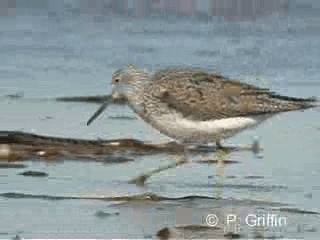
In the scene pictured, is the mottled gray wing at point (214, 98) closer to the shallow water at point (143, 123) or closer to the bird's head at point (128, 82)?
the bird's head at point (128, 82)

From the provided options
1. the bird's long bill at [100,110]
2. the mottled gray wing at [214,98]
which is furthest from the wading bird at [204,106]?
the bird's long bill at [100,110]

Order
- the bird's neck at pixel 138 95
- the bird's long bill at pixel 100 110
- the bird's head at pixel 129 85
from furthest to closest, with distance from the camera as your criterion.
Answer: the bird's long bill at pixel 100 110 → the bird's head at pixel 129 85 → the bird's neck at pixel 138 95

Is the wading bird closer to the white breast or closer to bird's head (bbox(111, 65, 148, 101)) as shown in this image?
the white breast

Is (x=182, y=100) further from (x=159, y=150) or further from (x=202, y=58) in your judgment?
(x=202, y=58)

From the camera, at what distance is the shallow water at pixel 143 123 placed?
6.75 metres

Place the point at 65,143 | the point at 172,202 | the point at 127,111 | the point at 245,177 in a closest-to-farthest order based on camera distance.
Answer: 1. the point at 172,202
2. the point at 245,177
3. the point at 65,143
4. the point at 127,111

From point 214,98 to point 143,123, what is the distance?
4.62 ft

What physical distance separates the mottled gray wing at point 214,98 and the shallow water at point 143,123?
1.06ft

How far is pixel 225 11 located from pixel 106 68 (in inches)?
163

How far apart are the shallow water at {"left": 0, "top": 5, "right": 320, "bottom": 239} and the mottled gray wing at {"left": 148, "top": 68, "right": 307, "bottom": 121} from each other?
0.32 metres

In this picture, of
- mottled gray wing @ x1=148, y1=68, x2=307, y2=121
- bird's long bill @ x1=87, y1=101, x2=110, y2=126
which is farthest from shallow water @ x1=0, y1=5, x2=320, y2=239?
mottled gray wing @ x1=148, y1=68, x2=307, y2=121

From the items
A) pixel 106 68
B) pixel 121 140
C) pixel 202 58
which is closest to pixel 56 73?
pixel 106 68

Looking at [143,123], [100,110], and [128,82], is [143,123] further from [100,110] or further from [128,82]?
[128,82]

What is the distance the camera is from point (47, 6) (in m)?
16.0
